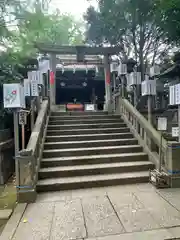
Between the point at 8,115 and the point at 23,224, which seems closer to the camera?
the point at 23,224

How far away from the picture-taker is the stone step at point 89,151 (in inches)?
179

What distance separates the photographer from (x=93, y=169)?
4.08m

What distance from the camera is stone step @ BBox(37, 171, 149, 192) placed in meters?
3.62

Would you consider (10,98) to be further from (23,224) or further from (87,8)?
(87,8)

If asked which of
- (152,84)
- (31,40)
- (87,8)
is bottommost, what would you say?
(152,84)

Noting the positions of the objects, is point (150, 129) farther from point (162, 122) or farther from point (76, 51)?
point (76, 51)

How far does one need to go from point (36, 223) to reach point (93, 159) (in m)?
2.08

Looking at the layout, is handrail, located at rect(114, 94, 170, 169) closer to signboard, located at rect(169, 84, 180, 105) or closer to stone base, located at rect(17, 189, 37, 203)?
signboard, located at rect(169, 84, 180, 105)

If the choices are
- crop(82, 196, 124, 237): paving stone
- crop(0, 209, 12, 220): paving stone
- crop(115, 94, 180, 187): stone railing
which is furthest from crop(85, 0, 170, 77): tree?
crop(0, 209, 12, 220): paving stone

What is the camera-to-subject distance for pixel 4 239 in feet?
7.41

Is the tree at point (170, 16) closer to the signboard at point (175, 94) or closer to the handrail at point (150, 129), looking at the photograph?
the handrail at point (150, 129)

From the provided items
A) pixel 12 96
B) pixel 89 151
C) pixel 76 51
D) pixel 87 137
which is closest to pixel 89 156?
pixel 89 151

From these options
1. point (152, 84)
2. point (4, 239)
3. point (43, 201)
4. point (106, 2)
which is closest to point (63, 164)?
point (43, 201)

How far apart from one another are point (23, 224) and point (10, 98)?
222 centimetres
